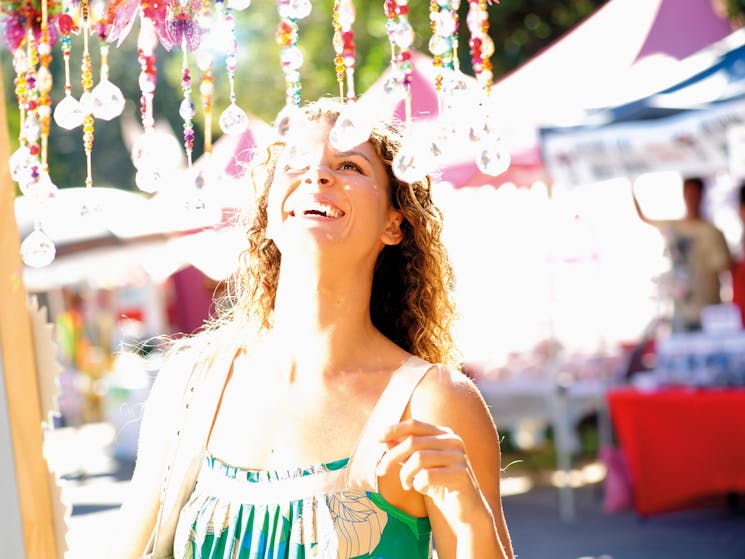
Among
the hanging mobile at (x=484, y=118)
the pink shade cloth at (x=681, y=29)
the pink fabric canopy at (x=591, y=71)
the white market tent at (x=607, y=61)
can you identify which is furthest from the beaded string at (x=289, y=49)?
the pink shade cloth at (x=681, y=29)

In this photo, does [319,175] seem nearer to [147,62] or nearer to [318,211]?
[318,211]

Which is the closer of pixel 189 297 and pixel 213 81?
pixel 213 81

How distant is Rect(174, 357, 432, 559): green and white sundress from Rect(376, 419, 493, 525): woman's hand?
19 cm

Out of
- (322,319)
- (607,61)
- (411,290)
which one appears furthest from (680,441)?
(322,319)

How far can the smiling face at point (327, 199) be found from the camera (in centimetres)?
161

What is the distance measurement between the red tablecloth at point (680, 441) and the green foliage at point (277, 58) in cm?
242

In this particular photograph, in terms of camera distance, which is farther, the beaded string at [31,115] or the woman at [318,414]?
the woman at [318,414]

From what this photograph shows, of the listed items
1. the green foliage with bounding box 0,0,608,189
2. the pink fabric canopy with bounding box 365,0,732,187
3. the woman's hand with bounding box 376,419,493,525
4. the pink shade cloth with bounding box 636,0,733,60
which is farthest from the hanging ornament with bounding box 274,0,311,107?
the pink shade cloth with bounding box 636,0,733,60

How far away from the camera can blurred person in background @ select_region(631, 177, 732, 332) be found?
6.51 meters

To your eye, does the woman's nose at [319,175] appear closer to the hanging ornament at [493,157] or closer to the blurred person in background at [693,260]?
the hanging ornament at [493,157]

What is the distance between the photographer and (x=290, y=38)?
3.89 feet

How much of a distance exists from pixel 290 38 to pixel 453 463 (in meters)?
0.54

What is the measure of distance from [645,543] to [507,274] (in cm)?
641

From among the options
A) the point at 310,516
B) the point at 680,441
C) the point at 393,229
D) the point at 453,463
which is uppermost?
the point at 393,229
